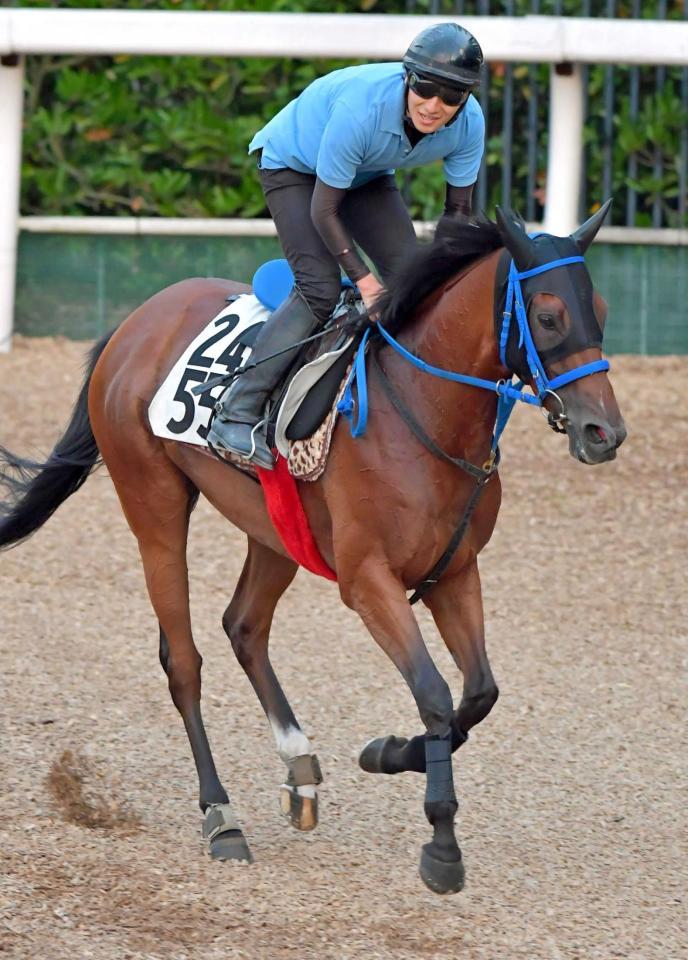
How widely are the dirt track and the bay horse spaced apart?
11.4 inches

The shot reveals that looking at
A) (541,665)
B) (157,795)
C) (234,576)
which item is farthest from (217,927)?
(234,576)

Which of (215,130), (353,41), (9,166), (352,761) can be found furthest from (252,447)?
(215,130)

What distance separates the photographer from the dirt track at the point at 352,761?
4.48 meters

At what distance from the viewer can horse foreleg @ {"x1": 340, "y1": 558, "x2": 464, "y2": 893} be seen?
14.5 ft

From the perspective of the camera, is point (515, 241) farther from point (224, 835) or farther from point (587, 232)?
point (224, 835)

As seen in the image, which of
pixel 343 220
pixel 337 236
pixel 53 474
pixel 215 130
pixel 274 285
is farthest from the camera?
pixel 215 130

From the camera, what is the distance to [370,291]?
481cm

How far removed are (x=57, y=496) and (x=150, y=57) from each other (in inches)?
294

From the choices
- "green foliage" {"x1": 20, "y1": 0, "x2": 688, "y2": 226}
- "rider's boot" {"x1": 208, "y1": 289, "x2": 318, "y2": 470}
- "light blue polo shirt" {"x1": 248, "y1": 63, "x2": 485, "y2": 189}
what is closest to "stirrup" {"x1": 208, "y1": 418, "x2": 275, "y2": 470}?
"rider's boot" {"x1": 208, "y1": 289, "x2": 318, "y2": 470}

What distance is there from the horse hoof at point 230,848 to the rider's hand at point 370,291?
176 cm

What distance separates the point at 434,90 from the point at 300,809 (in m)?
2.40

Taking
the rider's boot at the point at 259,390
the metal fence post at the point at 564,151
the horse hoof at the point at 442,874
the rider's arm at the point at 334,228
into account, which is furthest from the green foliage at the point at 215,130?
the horse hoof at the point at 442,874

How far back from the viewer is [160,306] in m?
5.84

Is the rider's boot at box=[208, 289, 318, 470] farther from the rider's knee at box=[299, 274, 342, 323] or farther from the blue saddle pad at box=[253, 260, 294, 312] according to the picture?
the blue saddle pad at box=[253, 260, 294, 312]
